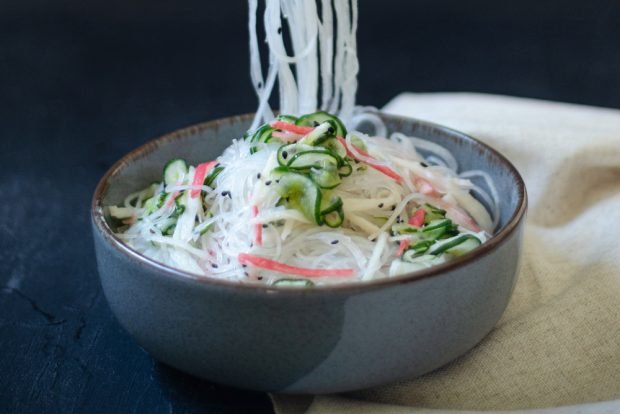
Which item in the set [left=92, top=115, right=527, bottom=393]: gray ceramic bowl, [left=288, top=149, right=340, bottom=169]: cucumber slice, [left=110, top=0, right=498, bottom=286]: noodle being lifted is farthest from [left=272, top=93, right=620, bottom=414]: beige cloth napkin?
[left=288, top=149, right=340, bottom=169]: cucumber slice

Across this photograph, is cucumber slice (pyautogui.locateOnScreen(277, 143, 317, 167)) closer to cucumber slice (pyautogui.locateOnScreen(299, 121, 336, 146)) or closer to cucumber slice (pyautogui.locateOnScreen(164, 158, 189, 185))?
cucumber slice (pyautogui.locateOnScreen(299, 121, 336, 146))

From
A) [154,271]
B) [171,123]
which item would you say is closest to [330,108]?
[154,271]

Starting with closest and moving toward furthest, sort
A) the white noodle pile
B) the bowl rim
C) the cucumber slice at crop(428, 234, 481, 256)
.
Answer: the bowl rim, the cucumber slice at crop(428, 234, 481, 256), the white noodle pile

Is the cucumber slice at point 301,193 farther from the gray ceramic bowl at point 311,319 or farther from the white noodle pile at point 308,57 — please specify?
the white noodle pile at point 308,57

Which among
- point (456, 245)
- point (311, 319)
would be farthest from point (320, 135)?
point (311, 319)

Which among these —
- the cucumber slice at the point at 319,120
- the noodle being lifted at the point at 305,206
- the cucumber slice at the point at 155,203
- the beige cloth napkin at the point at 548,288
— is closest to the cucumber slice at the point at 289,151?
the noodle being lifted at the point at 305,206

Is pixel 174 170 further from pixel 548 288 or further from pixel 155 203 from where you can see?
pixel 548 288

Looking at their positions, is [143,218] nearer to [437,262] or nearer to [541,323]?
[437,262]
